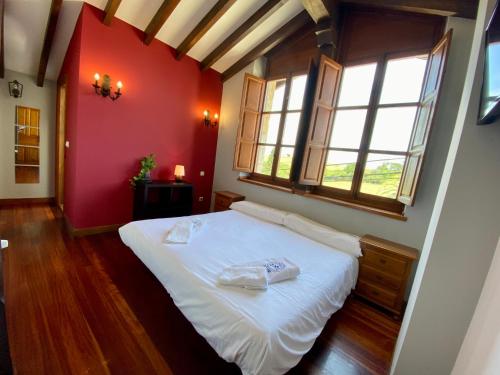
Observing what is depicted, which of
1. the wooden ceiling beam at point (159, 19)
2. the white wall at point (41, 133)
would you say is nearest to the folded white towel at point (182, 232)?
the wooden ceiling beam at point (159, 19)

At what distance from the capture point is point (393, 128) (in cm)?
245

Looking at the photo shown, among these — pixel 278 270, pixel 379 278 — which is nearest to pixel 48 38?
pixel 278 270

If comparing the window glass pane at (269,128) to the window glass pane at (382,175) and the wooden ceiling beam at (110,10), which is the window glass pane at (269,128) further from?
the wooden ceiling beam at (110,10)

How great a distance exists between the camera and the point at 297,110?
129 inches

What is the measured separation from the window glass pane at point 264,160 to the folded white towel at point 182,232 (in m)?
1.76

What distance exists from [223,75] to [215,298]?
4.03 metres

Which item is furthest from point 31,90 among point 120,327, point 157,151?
point 120,327

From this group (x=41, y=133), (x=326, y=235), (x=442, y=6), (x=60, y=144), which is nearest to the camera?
(x=442, y=6)

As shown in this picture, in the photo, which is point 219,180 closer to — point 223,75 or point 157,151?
point 157,151

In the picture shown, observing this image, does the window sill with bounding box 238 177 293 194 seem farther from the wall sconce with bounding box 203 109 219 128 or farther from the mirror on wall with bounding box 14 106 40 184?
the mirror on wall with bounding box 14 106 40 184

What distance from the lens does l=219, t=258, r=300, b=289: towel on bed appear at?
53.0 inches

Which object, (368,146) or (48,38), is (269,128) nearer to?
(368,146)

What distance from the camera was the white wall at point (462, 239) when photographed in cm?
89

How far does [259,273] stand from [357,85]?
102 inches
